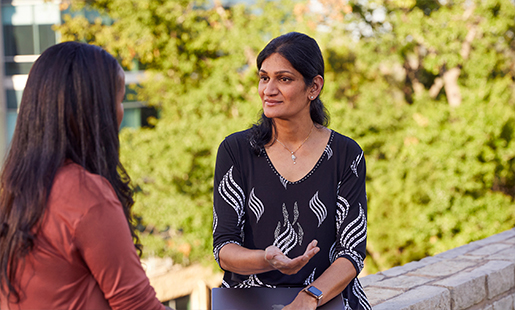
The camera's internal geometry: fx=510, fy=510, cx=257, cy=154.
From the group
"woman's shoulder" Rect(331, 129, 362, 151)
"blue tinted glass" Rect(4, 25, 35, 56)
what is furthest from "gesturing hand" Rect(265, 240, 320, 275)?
"blue tinted glass" Rect(4, 25, 35, 56)

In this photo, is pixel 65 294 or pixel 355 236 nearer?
pixel 65 294

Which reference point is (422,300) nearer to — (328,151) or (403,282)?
(403,282)

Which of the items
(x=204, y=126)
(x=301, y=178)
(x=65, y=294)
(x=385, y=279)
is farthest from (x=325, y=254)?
(x=204, y=126)

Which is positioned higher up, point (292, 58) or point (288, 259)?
point (292, 58)

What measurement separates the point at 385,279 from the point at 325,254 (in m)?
1.33

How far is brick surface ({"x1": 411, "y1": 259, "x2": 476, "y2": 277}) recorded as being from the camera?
10.4 ft

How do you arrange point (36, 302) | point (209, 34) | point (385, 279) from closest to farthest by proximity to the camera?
1. point (36, 302)
2. point (385, 279)
3. point (209, 34)

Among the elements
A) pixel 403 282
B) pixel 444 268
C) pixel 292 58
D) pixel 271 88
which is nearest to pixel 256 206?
pixel 271 88

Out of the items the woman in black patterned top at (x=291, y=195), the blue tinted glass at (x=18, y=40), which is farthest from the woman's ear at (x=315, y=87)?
the blue tinted glass at (x=18, y=40)

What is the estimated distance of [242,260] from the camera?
1831 mm

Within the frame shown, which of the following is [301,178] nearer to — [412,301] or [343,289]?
[343,289]

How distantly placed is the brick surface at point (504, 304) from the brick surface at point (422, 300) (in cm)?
59

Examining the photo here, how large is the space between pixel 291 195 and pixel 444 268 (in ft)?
5.81

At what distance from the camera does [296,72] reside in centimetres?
203
